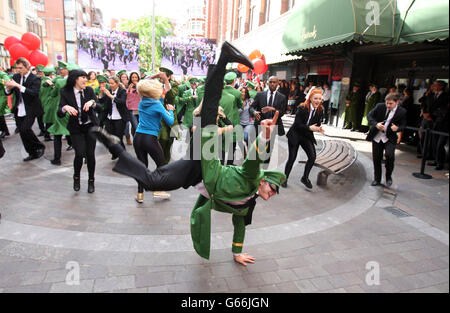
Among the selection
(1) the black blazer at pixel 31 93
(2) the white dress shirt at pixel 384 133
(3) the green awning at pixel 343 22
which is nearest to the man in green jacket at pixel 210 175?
(2) the white dress shirt at pixel 384 133


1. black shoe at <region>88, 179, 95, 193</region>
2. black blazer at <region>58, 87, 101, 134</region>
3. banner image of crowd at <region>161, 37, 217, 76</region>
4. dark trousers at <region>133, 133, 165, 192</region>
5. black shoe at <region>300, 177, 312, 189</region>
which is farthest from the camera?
banner image of crowd at <region>161, 37, 217, 76</region>

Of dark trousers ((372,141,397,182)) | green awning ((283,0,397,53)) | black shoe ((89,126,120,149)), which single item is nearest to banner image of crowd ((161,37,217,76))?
green awning ((283,0,397,53))

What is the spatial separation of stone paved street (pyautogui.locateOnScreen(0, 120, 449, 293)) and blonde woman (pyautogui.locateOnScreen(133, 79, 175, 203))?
846mm

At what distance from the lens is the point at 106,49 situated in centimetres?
3120

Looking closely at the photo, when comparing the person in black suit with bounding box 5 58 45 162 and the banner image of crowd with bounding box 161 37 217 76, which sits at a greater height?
the banner image of crowd with bounding box 161 37 217 76

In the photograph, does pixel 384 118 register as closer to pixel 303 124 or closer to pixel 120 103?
pixel 303 124

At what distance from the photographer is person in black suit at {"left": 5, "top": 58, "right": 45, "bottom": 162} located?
648cm

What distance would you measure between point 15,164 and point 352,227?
21.3ft

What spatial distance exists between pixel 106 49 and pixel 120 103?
2808 centimetres

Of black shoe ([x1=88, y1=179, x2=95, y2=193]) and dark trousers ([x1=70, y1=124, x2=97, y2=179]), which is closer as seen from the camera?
dark trousers ([x1=70, y1=124, x2=97, y2=179])

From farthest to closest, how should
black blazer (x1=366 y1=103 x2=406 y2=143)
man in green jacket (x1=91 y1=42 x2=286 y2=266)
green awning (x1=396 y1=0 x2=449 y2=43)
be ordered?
1. green awning (x1=396 y1=0 x2=449 y2=43)
2. black blazer (x1=366 y1=103 x2=406 y2=143)
3. man in green jacket (x1=91 y1=42 x2=286 y2=266)

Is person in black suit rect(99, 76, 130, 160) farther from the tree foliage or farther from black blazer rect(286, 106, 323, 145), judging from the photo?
the tree foliage

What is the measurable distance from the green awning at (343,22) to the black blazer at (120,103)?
5.32 m
